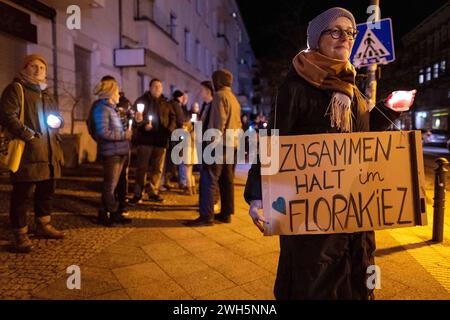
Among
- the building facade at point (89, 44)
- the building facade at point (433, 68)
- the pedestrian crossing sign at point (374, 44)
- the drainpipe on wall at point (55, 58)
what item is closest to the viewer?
the pedestrian crossing sign at point (374, 44)

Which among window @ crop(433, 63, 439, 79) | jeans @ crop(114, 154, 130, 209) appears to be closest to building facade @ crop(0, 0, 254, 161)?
jeans @ crop(114, 154, 130, 209)

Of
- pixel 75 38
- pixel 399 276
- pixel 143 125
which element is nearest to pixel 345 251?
pixel 399 276

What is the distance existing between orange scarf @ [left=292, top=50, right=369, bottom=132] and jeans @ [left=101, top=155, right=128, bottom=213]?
3.57 metres

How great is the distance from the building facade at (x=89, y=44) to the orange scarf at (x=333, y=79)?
329 inches

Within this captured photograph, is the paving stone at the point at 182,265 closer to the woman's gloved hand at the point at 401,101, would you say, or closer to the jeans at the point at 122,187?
the jeans at the point at 122,187

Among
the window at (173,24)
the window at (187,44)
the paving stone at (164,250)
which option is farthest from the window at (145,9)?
the paving stone at (164,250)

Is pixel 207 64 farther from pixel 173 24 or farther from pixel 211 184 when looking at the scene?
pixel 211 184

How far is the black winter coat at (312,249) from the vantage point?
212 cm

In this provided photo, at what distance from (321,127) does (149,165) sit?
495 centimetres

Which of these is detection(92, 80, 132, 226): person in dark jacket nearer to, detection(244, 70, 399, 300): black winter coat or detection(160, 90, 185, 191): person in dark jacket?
detection(160, 90, 185, 191): person in dark jacket

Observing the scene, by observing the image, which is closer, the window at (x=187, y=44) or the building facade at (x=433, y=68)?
the window at (x=187, y=44)

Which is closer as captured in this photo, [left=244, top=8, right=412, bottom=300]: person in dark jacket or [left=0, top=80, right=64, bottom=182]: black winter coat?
[left=244, top=8, right=412, bottom=300]: person in dark jacket

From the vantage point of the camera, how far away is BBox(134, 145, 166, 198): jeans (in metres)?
6.57
